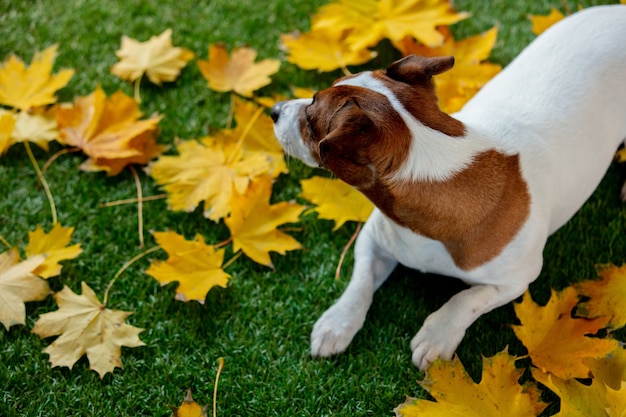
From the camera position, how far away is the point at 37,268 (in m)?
2.39

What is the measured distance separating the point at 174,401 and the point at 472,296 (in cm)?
96

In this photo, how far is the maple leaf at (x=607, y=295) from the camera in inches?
85.0

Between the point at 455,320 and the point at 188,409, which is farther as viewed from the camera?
the point at 455,320

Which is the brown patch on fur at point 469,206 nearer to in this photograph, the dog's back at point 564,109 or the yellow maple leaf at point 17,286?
the dog's back at point 564,109

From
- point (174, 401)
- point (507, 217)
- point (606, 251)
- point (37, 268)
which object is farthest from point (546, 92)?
point (37, 268)

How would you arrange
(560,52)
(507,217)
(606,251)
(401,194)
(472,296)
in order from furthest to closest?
(606,251)
(560,52)
(472,296)
(507,217)
(401,194)

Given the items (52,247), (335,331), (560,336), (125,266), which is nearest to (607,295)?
(560,336)

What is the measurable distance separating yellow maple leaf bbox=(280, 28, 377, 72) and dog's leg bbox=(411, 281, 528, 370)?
48.3 inches

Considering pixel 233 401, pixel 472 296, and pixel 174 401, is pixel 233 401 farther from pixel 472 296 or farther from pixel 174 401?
pixel 472 296

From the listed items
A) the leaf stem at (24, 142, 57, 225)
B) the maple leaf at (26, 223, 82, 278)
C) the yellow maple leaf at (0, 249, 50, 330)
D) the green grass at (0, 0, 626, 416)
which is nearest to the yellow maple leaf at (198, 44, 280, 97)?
the green grass at (0, 0, 626, 416)

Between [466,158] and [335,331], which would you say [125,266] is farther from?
[466,158]

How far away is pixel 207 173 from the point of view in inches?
103

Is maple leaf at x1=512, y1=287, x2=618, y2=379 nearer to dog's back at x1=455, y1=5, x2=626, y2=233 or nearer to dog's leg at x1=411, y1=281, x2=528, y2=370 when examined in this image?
dog's leg at x1=411, y1=281, x2=528, y2=370

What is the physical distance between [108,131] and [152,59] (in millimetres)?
451
